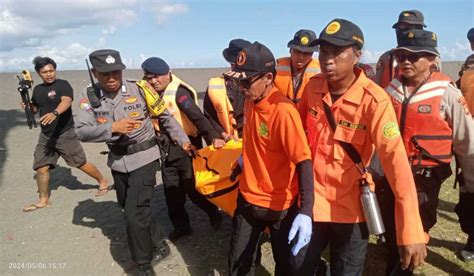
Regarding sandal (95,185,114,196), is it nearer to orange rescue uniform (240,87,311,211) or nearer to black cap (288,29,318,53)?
black cap (288,29,318,53)

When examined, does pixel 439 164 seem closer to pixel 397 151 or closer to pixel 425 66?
pixel 425 66

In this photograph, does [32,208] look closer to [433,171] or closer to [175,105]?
[175,105]

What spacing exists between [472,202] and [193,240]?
3202 mm

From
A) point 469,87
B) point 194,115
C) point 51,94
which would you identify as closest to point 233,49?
point 194,115

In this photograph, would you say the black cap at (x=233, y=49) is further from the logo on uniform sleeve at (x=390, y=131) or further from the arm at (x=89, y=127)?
the logo on uniform sleeve at (x=390, y=131)

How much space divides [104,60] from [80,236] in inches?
107

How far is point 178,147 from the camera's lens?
189 inches

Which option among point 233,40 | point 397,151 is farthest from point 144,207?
point 397,151

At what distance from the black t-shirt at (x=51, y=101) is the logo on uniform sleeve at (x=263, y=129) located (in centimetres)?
476

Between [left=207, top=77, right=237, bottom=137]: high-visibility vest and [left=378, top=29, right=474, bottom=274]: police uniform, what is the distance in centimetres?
212

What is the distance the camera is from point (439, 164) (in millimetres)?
3137

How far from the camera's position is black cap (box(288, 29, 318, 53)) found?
457 centimetres

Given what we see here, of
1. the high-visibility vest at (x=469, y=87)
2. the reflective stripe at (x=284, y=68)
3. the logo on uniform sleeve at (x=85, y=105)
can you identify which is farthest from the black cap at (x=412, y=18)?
the logo on uniform sleeve at (x=85, y=105)

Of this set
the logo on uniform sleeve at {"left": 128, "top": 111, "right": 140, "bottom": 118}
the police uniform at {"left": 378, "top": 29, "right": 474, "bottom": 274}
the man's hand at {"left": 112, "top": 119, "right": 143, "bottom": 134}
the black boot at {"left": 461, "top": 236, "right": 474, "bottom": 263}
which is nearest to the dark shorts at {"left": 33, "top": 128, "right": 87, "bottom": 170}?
the logo on uniform sleeve at {"left": 128, "top": 111, "right": 140, "bottom": 118}
